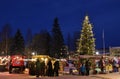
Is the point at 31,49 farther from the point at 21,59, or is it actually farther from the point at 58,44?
the point at 21,59

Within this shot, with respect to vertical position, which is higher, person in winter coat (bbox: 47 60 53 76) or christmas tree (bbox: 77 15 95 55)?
christmas tree (bbox: 77 15 95 55)

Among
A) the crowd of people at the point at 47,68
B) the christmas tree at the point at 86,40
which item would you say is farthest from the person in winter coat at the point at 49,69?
the christmas tree at the point at 86,40

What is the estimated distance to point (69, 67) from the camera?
4341cm

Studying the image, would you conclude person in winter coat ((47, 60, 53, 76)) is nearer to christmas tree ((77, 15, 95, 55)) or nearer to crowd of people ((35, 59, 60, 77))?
crowd of people ((35, 59, 60, 77))

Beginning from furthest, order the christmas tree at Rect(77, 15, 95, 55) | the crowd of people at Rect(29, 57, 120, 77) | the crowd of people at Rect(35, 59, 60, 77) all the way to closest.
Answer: the christmas tree at Rect(77, 15, 95, 55) → the crowd of people at Rect(29, 57, 120, 77) → the crowd of people at Rect(35, 59, 60, 77)

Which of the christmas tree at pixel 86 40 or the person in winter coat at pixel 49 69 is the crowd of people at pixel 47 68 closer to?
the person in winter coat at pixel 49 69

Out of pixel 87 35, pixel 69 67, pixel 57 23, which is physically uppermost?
pixel 57 23

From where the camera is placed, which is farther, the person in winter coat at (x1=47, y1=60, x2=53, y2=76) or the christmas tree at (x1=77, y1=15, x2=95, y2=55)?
the christmas tree at (x1=77, y1=15, x2=95, y2=55)

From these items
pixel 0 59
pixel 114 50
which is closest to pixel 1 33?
pixel 114 50

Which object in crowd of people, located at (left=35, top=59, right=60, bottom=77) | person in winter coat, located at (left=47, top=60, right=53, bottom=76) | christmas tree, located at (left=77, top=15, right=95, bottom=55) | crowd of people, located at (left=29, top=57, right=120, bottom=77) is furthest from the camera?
christmas tree, located at (left=77, top=15, right=95, bottom=55)

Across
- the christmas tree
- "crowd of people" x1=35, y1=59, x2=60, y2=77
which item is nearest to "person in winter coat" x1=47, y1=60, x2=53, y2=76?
"crowd of people" x1=35, y1=59, x2=60, y2=77

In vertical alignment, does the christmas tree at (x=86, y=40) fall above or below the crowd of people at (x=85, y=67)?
above

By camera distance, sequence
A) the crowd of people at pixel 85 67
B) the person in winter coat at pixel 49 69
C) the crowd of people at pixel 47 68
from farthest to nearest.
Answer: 1. the person in winter coat at pixel 49 69
2. the crowd of people at pixel 85 67
3. the crowd of people at pixel 47 68

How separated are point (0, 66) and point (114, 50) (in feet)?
110
